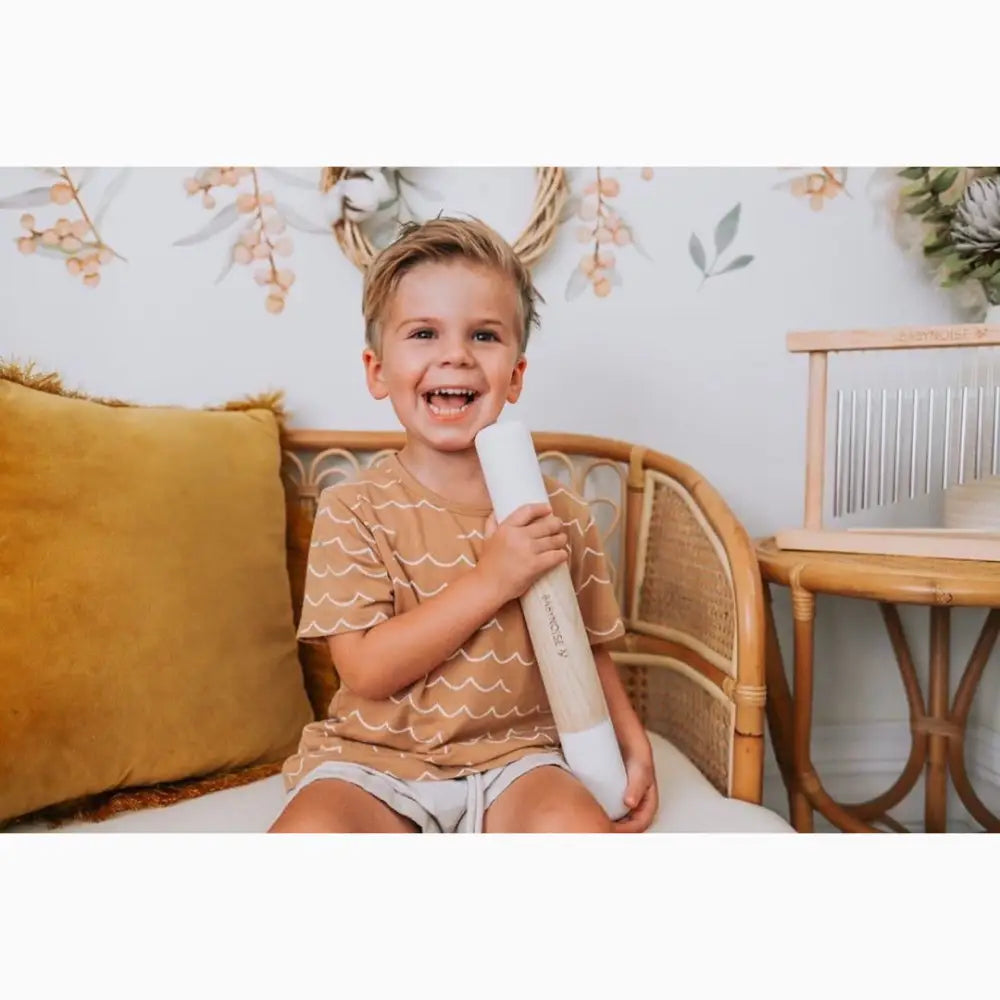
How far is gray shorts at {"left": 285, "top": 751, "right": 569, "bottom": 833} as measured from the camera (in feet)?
2.74

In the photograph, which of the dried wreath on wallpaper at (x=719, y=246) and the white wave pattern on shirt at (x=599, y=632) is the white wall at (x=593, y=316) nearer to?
the dried wreath on wallpaper at (x=719, y=246)

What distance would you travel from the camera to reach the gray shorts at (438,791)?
0.83 meters

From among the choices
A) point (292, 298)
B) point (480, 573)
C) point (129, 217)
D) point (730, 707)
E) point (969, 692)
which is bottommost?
point (969, 692)

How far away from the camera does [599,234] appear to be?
1271 millimetres

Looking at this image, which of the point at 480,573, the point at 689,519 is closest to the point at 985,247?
the point at 689,519

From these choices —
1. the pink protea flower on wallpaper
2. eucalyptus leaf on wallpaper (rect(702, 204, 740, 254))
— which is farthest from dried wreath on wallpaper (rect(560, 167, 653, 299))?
eucalyptus leaf on wallpaper (rect(702, 204, 740, 254))

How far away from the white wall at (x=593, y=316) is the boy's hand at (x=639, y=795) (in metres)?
0.53

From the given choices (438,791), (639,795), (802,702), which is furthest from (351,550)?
(802,702)

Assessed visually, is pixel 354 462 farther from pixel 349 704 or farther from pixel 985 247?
pixel 985 247

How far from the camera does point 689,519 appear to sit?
110 centimetres

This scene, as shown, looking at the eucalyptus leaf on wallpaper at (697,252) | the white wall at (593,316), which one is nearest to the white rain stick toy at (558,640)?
the white wall at (593,316)

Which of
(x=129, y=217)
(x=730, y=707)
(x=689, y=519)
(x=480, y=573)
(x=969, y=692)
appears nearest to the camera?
(x=480, y=573)

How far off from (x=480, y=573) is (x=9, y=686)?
440mm

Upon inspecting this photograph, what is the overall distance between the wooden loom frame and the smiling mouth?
41 centimetres
